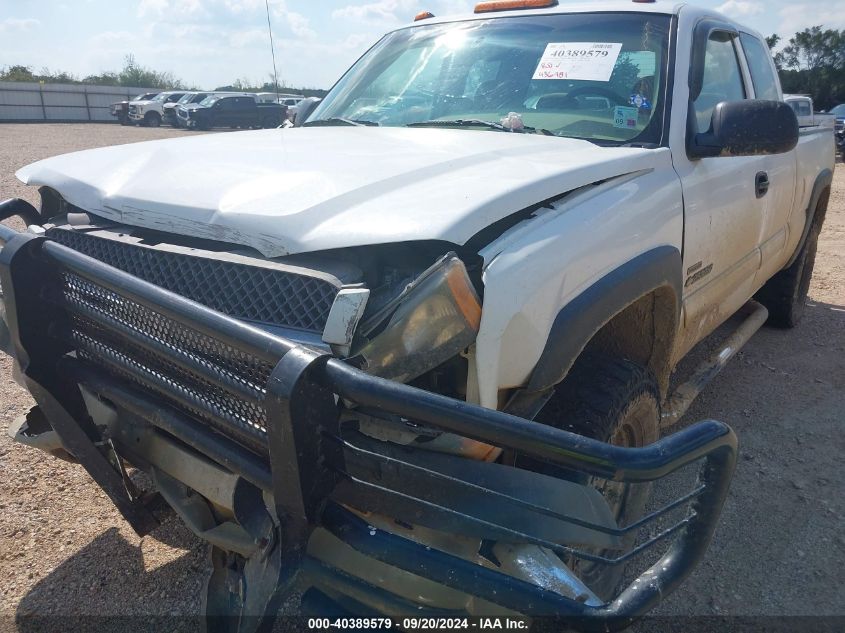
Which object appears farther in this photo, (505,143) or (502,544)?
(505,143)

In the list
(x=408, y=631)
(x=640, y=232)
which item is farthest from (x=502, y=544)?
(x=640, y=232)

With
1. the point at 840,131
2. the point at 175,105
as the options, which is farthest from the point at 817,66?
the point at 175,105

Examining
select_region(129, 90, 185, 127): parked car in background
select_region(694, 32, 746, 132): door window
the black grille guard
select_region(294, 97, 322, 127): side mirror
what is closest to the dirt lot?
the black grille guard

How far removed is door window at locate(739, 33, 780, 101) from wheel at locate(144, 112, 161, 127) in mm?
31687

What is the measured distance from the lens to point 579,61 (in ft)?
9.71

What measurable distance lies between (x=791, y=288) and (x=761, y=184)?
2.03m

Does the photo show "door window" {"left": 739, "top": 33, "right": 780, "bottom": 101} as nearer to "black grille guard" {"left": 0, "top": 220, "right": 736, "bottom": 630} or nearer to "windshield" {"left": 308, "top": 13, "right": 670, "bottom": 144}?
"windshield" {"left": 308, "top": 13, "right": 670, "bottom": 144}

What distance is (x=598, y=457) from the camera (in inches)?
52.0

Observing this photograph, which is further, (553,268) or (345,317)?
(553,268)

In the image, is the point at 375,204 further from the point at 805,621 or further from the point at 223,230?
the point at 805,621

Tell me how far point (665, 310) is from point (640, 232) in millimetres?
448

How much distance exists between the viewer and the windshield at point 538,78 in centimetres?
288

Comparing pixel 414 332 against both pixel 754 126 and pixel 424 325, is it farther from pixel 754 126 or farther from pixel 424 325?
pixel 754 126

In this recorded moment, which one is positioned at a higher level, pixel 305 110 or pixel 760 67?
pixel 760 67
